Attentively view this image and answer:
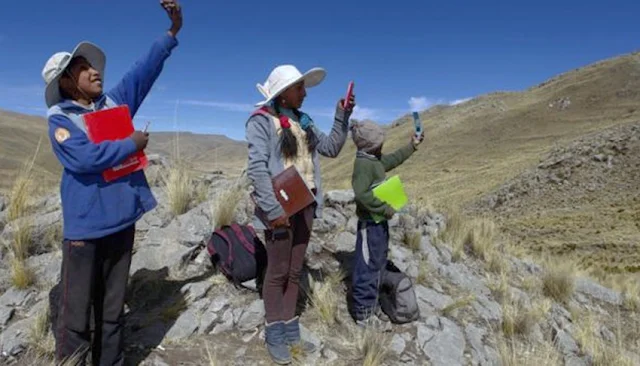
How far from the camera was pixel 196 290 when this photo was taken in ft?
14.9

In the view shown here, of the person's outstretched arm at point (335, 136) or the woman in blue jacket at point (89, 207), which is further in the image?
the person's outstretched arm at point (335, 136)

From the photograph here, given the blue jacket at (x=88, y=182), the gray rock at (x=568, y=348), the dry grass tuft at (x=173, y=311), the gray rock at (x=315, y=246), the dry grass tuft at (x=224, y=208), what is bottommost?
the gray rock at (x=568, y=348)

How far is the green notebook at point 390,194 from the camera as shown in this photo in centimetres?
422

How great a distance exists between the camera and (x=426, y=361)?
4.18m

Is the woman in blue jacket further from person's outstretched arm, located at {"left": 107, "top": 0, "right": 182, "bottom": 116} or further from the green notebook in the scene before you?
the green notebook

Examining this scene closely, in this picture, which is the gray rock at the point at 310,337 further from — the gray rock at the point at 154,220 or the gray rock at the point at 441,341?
the gray rock at the point at 154,220

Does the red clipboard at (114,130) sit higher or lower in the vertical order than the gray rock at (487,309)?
higher

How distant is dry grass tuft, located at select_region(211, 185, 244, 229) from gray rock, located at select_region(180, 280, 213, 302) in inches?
38.8

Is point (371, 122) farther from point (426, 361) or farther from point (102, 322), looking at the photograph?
point (102, 322)

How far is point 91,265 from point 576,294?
693cm

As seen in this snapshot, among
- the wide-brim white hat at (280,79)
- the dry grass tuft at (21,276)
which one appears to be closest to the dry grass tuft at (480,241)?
the wide-brim white hat at (280,79)

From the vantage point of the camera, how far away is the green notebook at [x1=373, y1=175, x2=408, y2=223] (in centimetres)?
422

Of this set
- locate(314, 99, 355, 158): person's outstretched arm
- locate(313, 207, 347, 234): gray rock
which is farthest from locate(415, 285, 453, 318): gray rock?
locate(314, 99, 355, 158): person's outstretched arm

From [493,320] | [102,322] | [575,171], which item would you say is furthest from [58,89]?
[575,171]
